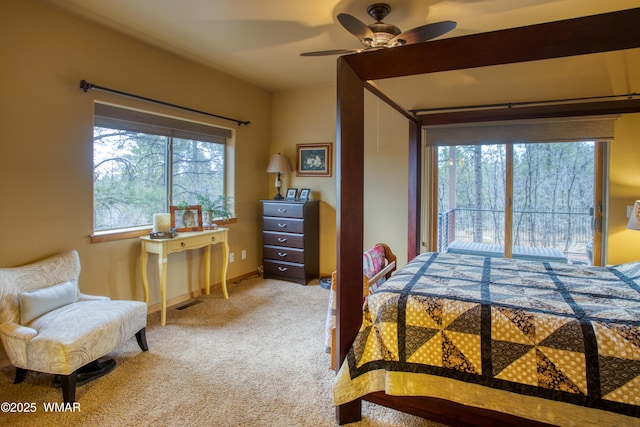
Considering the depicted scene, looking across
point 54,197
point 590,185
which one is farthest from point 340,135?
point 590,185

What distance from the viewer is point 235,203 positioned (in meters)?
4.37

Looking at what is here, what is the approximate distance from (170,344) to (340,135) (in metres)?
2.11

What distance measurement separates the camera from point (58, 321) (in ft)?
6.90

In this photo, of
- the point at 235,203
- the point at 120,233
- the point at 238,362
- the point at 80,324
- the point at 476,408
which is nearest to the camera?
the point at 476,408

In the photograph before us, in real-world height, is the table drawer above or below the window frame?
below

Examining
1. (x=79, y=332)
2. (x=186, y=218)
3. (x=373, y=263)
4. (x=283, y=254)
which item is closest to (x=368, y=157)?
(x=283, y=254)

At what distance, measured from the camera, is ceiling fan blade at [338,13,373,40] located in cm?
203

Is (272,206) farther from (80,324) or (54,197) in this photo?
(80,324)

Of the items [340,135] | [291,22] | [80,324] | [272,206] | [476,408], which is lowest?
[476,408]

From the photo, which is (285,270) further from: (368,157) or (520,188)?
(520,188)

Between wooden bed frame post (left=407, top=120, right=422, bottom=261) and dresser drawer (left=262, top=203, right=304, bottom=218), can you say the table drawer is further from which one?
wooden bed frame post (left=407, top=120, right=422, bottom=261)

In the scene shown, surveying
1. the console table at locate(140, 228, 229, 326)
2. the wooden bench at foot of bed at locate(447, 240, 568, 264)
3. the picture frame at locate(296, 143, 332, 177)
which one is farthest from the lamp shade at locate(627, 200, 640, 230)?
the console table at locate(140, 228, 229, 326)

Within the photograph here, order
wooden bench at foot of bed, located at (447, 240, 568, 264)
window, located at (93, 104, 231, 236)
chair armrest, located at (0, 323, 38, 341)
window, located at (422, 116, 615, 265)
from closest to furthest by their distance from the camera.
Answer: chair armrest, located at (0, 323, 38, 341)
window, located at (93, 104, 231, 236)
window, located at (422, 116, 615, 265)
wooden bench at foot of bed, located at (447, 240, 568, 264)

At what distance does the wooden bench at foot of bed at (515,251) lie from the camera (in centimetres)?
362
